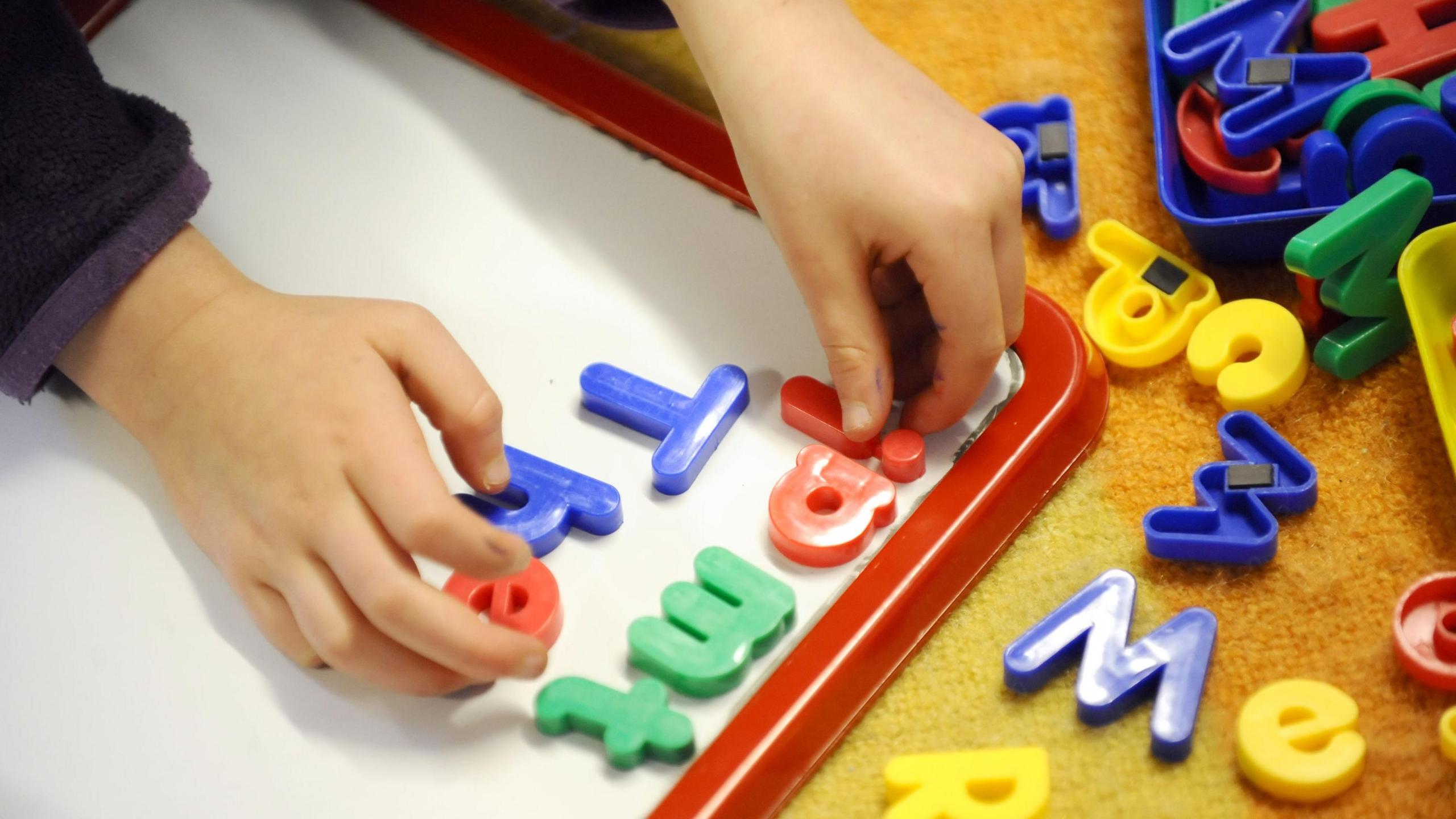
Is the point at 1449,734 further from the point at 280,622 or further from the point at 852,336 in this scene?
the point at 280,622

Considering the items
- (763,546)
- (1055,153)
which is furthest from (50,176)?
(1055,153)

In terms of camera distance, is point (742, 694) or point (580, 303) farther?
point (580, 303)

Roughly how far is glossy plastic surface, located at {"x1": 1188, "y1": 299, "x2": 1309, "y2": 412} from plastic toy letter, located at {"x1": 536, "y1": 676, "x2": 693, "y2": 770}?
0.29 m

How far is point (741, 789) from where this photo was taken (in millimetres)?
495

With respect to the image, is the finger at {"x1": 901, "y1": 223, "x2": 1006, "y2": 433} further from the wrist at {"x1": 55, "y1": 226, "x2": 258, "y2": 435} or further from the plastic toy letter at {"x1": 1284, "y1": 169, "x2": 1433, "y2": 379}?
the wrist at {"x1": 55, "y1": 226, "x2": 258, "y2": 435}

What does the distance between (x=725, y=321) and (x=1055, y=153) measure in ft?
0.69

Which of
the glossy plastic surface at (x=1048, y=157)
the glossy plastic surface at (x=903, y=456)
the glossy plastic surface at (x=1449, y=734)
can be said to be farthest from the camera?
the glossy plastic surface at (x=1048, y=157)

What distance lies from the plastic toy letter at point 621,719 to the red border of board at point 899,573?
2 centimetres

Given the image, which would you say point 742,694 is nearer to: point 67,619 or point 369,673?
point 369,673

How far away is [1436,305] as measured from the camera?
56 centimetres

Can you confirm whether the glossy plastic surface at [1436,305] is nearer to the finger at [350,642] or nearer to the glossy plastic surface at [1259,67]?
the glossy plastic surface at [1259,67]

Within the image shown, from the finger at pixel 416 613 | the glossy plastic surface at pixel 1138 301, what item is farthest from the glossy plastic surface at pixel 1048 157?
the finger at pixel 416 613

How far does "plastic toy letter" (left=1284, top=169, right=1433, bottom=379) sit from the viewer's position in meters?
0.55

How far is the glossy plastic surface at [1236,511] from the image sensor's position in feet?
1.75
